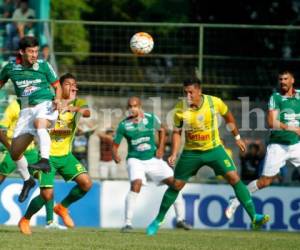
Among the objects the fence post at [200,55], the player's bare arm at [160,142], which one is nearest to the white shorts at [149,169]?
the player's bare arm at [160,142]

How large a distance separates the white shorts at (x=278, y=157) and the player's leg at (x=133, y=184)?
6.51 feet

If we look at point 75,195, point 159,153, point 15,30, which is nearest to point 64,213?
Result: point 75,195

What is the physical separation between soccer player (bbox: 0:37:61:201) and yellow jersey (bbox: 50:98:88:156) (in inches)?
60.5

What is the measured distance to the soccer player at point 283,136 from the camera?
1603 centimetres

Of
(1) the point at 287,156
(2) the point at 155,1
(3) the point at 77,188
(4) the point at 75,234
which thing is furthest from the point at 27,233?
(2) the point at 155,1

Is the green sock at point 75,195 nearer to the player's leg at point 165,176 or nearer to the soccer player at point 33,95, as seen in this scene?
the player's leg at point 165,176

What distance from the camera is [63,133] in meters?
15.5

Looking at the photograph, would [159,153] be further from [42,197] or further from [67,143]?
[42,197]

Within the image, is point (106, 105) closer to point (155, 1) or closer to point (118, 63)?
point (118, 63)

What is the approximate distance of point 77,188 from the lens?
15.7 meters

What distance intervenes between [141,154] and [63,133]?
1925 millimetres

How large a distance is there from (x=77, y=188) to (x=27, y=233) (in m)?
1.60

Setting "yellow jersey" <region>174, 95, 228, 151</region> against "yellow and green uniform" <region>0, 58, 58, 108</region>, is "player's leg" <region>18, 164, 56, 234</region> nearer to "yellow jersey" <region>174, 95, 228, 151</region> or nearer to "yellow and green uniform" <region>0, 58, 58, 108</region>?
"yellow and green uniform" <region>0, 58, 58, 108</region>

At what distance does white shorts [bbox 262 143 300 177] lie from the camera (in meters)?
→ 16.1
